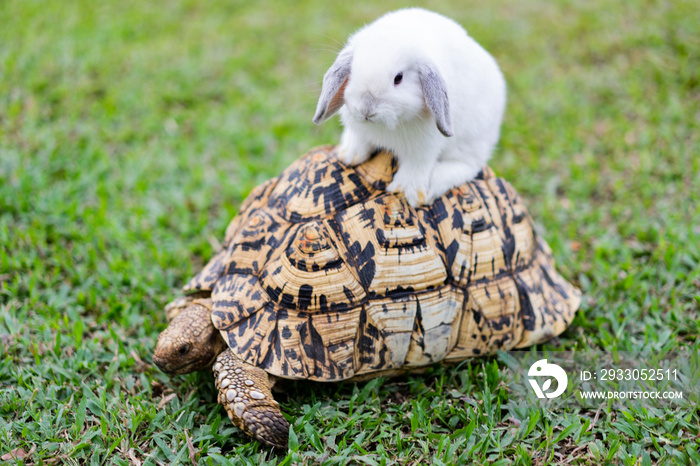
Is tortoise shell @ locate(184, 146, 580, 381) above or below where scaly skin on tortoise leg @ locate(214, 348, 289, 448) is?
above

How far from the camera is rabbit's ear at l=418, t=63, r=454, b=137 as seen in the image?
7.84 ft

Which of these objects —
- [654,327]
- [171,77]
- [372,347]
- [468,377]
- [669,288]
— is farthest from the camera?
[171,77]

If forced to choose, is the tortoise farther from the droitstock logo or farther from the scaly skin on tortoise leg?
the droitstock logo

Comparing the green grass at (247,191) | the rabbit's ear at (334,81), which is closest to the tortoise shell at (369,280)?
the green grass at (247,191)

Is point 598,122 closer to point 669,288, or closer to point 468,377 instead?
point 669,288

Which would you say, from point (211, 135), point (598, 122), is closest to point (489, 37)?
point (598, 122)

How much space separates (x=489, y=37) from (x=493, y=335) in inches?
189

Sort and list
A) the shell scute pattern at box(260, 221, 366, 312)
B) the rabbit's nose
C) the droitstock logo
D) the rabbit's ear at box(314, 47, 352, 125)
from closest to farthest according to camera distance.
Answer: the rabbit's nose
the rabbit's ear at box(314, 47, 352, 125)
the shell scute pattern at box(260, 221, 366, 312)
the droitstock logo

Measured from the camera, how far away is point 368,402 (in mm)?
2734

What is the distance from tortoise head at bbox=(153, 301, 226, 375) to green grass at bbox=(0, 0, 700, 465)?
0.65 ft

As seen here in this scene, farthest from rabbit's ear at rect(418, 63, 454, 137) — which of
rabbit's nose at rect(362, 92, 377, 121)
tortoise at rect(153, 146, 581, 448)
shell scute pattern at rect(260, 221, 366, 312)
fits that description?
shell scute pattern at rect(260, 221, 366, 312)

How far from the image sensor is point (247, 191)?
438 cm

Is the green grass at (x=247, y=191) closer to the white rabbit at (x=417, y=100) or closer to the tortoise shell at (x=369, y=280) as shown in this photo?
the tortoise shell at (x=369, y=280)

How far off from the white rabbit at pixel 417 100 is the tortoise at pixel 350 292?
0.12 metres
